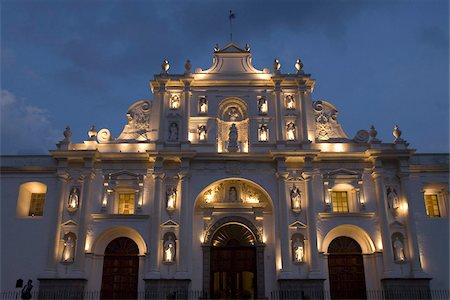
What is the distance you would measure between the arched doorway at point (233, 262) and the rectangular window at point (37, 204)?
11381 millimetres

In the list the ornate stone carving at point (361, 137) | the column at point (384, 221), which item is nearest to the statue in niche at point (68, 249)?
the column at point (384, 221)

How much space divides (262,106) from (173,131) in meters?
6.20

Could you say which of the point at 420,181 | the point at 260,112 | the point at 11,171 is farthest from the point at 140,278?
the point at 420,181

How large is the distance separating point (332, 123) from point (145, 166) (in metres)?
12.7

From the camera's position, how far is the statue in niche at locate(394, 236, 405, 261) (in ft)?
85.0

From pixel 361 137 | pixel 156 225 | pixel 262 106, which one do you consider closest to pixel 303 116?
pixel 262 106

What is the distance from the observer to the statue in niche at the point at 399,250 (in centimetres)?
2591

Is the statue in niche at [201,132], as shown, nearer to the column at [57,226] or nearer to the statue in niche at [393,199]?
the column at [57,226]

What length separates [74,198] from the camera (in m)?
27.2

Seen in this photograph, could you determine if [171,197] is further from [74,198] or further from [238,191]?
[74,198]

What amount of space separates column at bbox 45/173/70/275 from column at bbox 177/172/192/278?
23.4 ft

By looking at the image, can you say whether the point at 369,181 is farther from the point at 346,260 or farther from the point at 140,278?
the point at 140,278

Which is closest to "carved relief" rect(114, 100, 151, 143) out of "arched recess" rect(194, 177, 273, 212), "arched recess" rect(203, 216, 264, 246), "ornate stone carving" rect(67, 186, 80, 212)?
"ornate stone carving" rect(67, 186, 80, 212)

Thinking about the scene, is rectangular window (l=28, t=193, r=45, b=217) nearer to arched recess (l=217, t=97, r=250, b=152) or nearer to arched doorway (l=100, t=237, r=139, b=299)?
arched doorway (l=100, t=237, r=139, b=299)
